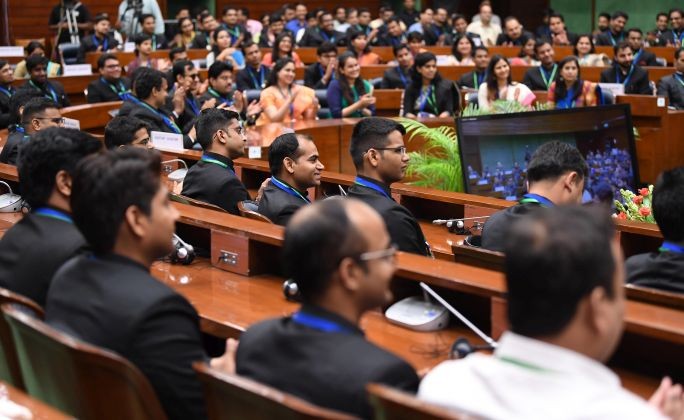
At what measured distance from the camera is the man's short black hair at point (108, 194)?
7.73 ft

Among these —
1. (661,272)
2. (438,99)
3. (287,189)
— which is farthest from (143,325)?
(438,99)

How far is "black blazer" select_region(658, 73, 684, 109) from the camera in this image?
10.4m

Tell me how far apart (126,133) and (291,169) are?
891 millimetres

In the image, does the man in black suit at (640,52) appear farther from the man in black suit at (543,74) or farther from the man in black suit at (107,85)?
the man in black suit at (107,85)

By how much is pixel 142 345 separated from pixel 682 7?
55.8ft

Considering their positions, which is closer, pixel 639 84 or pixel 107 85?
pixel 107 85

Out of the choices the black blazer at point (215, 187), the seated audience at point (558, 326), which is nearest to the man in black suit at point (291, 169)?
the black blazer at point (215, 187)

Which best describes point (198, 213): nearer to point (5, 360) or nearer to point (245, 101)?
point (5, 360)

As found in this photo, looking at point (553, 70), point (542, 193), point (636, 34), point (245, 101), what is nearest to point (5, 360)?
point (542, 193)

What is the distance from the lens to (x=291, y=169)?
4.76 metres

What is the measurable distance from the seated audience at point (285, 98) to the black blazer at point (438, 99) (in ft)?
3.23

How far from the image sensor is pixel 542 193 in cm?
376

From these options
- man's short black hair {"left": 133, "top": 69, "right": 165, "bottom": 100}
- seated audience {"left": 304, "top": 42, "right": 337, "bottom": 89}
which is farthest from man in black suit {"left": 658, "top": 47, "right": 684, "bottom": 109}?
man's short black hair {"left": 133, "top": 69, "right": 165, "bottom": 100}

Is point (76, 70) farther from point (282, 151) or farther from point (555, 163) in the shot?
point (555, 163)
